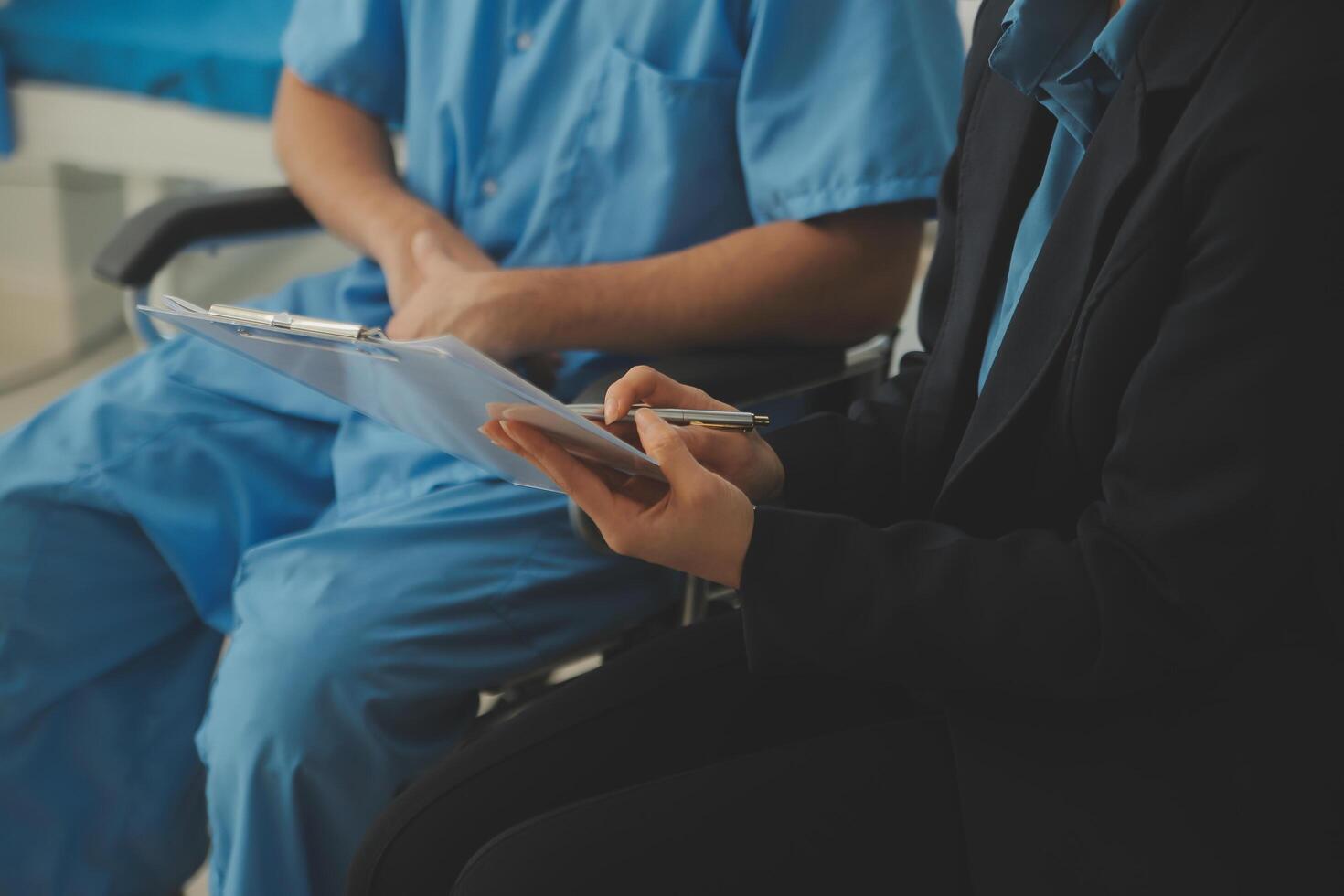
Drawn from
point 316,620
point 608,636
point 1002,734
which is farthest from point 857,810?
point 316,620

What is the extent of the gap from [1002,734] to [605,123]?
68cm

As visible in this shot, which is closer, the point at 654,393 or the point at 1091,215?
the point at 1091,215

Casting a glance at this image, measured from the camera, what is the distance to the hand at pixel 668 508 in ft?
2.34

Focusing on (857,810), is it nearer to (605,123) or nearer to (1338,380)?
(1338,380)

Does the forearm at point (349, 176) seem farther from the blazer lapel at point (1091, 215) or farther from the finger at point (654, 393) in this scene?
the blazer lapel at point (1091, 215)

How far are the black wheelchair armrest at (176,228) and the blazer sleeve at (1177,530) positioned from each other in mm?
720

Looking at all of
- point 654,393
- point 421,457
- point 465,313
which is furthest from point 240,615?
point 654,393

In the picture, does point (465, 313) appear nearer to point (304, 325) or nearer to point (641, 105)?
point (641, 105)

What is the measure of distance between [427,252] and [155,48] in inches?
46.3

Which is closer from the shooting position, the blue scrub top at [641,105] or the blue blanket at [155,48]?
the blue scrub top at [641,105]

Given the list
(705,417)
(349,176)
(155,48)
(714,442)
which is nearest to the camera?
(705,417)

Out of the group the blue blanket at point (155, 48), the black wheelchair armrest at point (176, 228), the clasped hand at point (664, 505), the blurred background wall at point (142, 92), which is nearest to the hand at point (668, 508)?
the clasped hand at point (664, 505)

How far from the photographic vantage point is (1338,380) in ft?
2.00

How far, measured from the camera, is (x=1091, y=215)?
70 centimetres
